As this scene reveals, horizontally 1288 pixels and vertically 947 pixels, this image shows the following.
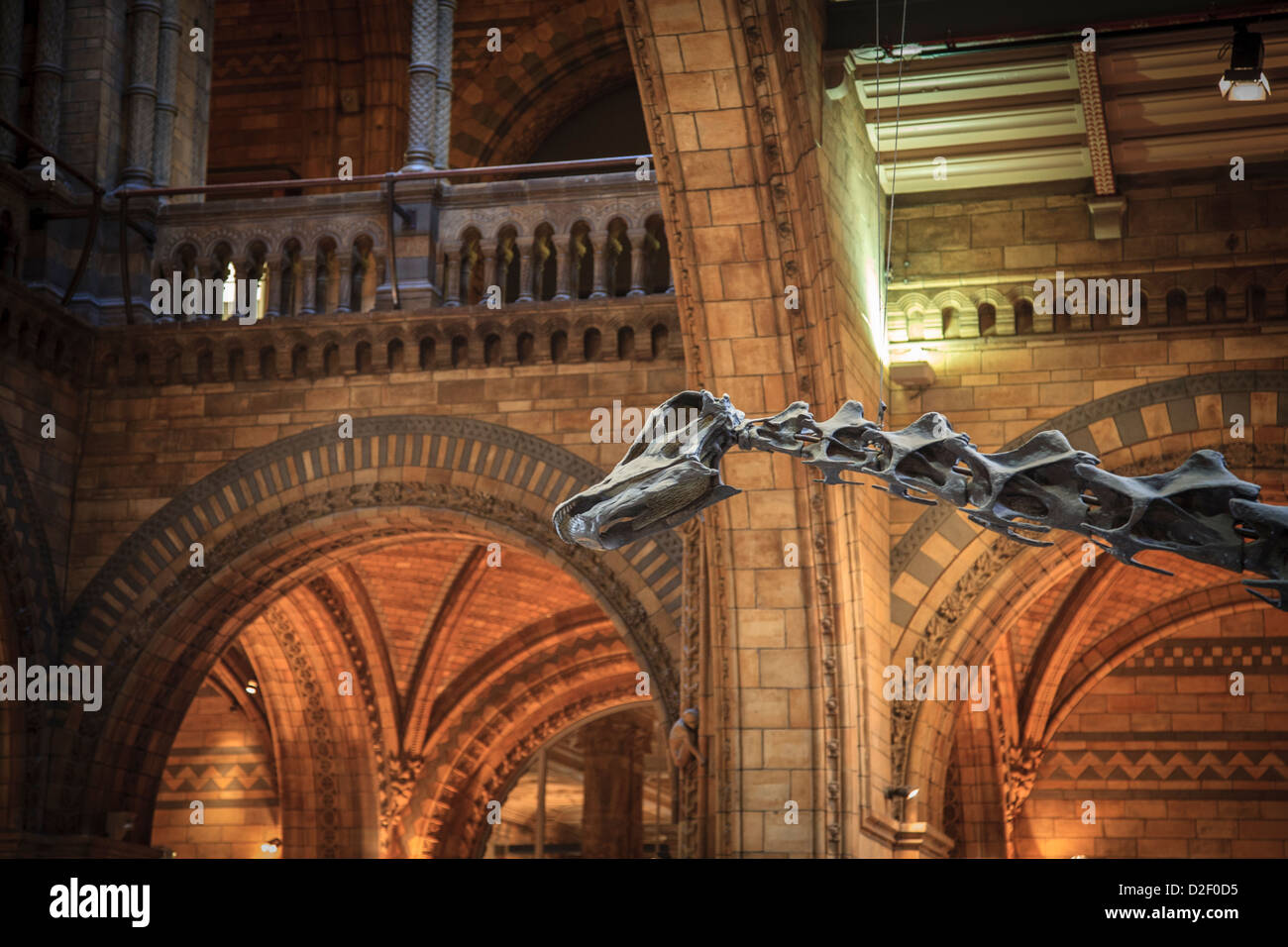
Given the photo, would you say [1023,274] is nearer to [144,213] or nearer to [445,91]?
[445,91]

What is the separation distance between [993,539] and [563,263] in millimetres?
3127

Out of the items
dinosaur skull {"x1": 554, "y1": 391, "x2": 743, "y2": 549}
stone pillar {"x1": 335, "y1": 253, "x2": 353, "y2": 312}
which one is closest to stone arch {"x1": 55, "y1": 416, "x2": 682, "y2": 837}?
stone pillar {"x1": 335, "y1": 253, "x2": 353, "y2": 312}

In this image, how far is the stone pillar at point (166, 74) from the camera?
12.6 meters

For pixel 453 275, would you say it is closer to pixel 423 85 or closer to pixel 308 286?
pixel 308 286

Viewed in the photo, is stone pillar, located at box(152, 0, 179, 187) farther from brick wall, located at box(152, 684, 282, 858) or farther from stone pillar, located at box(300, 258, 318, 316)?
brick wall, located at box(152, 684, 282, 858)

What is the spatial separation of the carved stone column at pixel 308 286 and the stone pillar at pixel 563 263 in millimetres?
1497

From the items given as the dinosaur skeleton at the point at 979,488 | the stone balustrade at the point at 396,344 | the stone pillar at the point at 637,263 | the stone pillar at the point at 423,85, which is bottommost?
the dinosaur skeleton at the point at 979,488

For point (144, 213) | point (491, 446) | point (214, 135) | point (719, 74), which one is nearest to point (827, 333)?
point (719, 74)

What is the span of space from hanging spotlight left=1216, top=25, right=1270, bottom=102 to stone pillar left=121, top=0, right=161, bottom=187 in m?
6.81

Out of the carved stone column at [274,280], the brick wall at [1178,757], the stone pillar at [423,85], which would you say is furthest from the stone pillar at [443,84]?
the brick wall at [1178,757]

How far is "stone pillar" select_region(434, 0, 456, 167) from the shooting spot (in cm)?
1238

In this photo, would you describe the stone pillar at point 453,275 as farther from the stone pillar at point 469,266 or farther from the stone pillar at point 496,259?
the stone pillar at point 496,259

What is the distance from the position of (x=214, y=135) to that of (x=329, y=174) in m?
1.42

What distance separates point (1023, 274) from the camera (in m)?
10.4
